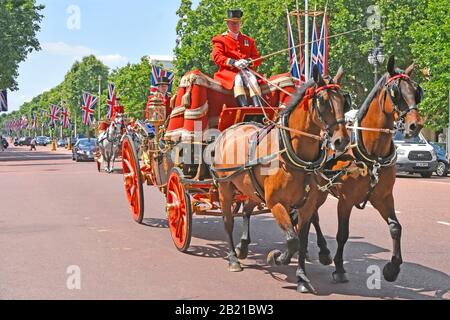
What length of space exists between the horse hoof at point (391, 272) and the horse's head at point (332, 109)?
1.47 metres

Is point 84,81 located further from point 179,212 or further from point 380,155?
point 380,155

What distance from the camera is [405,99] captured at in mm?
5789

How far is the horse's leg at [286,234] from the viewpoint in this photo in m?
5.61

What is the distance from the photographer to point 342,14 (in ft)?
113

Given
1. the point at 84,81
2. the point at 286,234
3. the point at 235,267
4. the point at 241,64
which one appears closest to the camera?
the point at 286,234

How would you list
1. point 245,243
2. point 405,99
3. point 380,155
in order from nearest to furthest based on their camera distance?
point 405,99, point 380,155, point 245,243

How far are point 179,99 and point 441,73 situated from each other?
2248 centimetres

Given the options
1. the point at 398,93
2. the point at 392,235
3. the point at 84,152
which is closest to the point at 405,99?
the point at 398,93

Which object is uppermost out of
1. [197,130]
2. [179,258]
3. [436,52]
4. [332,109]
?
[436,52]

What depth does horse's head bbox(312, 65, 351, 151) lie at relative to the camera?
529 centimetres

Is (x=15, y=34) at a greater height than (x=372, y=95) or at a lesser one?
greater

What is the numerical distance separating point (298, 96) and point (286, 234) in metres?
1.35

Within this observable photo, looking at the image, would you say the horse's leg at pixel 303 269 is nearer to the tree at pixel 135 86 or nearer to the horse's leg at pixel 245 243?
the horse's leg at pixel 245 243
